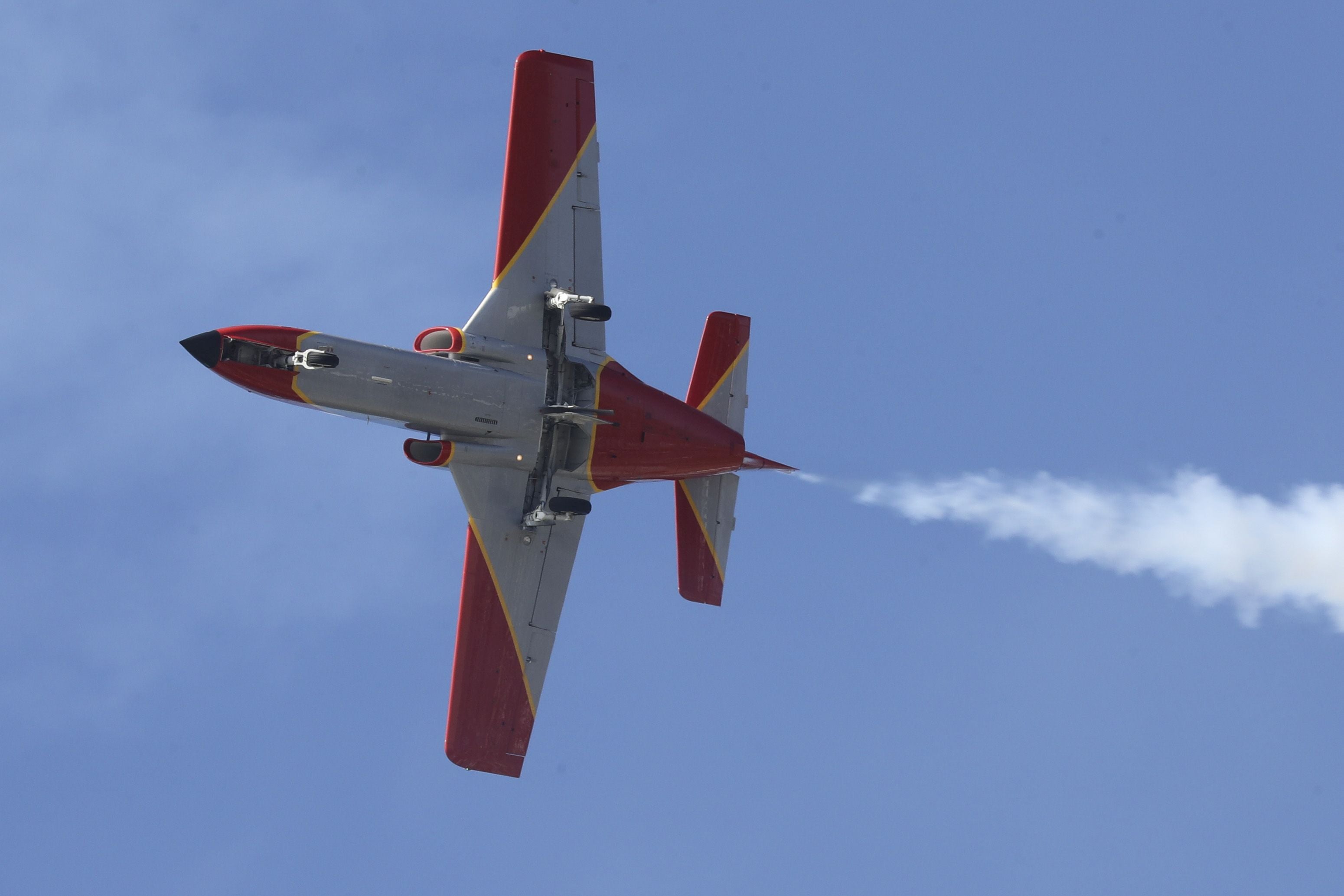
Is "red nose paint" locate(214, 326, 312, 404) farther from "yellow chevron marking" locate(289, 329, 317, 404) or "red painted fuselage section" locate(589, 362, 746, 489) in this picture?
"red painted fuselage section" locate(589, 362, 746, 489)

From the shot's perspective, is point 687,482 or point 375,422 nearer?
point 375,422

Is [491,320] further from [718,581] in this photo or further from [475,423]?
[718,581]

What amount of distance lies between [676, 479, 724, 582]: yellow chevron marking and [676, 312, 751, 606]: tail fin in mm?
12

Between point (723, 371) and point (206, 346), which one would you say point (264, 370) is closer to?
point (206, 346)

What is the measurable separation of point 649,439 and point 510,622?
235 inches

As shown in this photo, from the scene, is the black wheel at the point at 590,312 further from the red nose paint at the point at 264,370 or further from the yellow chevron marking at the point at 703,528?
the red nose paint at the point at 264,370

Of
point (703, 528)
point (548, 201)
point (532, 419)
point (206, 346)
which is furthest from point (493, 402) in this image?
point (703, 528)

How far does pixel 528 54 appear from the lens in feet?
128

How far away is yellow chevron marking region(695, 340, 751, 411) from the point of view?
41.8 metres

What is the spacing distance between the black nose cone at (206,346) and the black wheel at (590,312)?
865 centimetres

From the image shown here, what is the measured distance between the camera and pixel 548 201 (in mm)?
38938

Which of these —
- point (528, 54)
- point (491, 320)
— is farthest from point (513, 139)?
point (491, 320)

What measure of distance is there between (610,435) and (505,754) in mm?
8609

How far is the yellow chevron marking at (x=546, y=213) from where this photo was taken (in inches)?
1507
